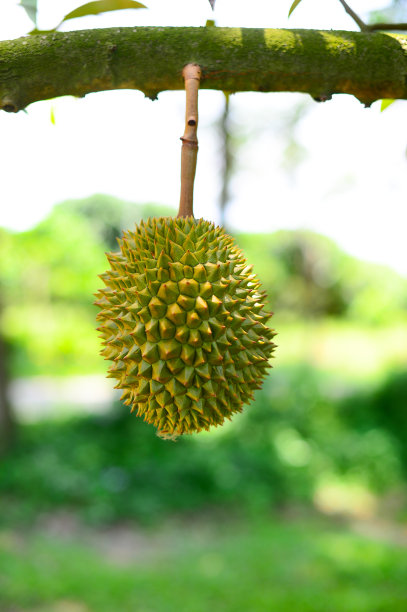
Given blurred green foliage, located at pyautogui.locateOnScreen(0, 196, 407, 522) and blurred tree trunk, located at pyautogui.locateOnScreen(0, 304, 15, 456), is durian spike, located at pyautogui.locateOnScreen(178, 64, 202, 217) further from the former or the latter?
blurred tree trunk, located at pyautogui.locateOnScreen(0, 304, 15, 456)

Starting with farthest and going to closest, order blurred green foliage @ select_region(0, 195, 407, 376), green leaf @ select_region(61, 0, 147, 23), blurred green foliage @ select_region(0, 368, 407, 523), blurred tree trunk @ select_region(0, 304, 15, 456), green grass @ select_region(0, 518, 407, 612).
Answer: blurred green foliage @ select_region(0, 195, 407, 376) < blurred tree trunk @ select_region(0, 304, 15, 456) < blurred green foliage @ select_region(0, 368, 407, 523) < green grass @ select_region(0, 518, 407, 612) < green leaf @ select_region(61, 0, 147, 23)

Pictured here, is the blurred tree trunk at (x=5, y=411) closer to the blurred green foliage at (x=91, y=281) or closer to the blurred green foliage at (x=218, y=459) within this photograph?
the blurred green foliage at (x=218, y=459)

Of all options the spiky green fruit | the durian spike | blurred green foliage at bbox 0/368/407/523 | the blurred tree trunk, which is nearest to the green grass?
blurred green foliage at bbox 0/368/407/523

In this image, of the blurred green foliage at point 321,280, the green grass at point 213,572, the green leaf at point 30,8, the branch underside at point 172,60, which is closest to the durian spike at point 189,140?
the branch underside at point 172,60

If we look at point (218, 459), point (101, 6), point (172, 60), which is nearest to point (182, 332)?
point (172, 60)

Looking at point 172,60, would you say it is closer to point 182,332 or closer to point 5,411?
point 182,332

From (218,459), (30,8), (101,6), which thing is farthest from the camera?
(218,459)
